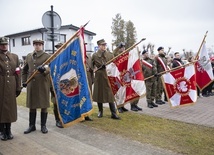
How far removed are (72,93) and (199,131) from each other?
9.94 ft

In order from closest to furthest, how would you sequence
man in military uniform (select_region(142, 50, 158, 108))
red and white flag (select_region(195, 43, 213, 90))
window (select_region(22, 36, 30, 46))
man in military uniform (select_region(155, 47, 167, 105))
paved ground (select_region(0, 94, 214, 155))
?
paved ground (select_region(0, 94, 214, 155))
man in military uniform (select_region(142, 50, 158, 108))
red and white flag (select_region(195, 43, 213, 90))
man in military uniform (select_region(155, 47, 167, 105))
window (select_region(22, 36, 30, 46))

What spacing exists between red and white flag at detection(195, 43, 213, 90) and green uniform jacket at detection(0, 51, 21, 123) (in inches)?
266

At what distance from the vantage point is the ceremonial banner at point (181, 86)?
808 centimetres

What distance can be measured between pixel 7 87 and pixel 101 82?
2.65 meters

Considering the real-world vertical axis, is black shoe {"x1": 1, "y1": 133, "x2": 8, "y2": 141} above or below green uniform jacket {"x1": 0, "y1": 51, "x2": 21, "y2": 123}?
below

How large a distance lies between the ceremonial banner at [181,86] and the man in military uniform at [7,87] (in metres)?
4.81

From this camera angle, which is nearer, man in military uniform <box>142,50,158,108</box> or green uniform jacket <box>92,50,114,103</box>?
green uniform jacket <box>92,50,114,103</box>

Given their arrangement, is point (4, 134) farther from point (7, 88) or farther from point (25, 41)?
point (25, 41)

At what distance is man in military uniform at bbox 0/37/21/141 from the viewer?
209 inches

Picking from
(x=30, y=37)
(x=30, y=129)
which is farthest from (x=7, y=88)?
(x=30, y=37)

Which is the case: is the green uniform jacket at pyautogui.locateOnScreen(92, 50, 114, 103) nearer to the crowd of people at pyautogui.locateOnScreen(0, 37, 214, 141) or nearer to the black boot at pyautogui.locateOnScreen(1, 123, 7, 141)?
the crowd of people at pyautogui.locateOnScreen(0, 37, 214, 141)

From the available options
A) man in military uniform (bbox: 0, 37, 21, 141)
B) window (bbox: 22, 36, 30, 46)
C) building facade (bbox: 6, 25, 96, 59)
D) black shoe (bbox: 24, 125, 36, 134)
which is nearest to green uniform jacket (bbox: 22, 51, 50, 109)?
man in military uniform (bbox: 0, 37, 21, 141)

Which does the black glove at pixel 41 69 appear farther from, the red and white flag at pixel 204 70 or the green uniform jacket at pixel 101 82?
the red and white flag at pixel 204 70

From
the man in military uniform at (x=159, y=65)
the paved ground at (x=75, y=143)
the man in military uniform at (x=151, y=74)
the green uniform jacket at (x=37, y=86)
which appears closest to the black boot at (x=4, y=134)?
the paved ground at (x=75, y=143)
